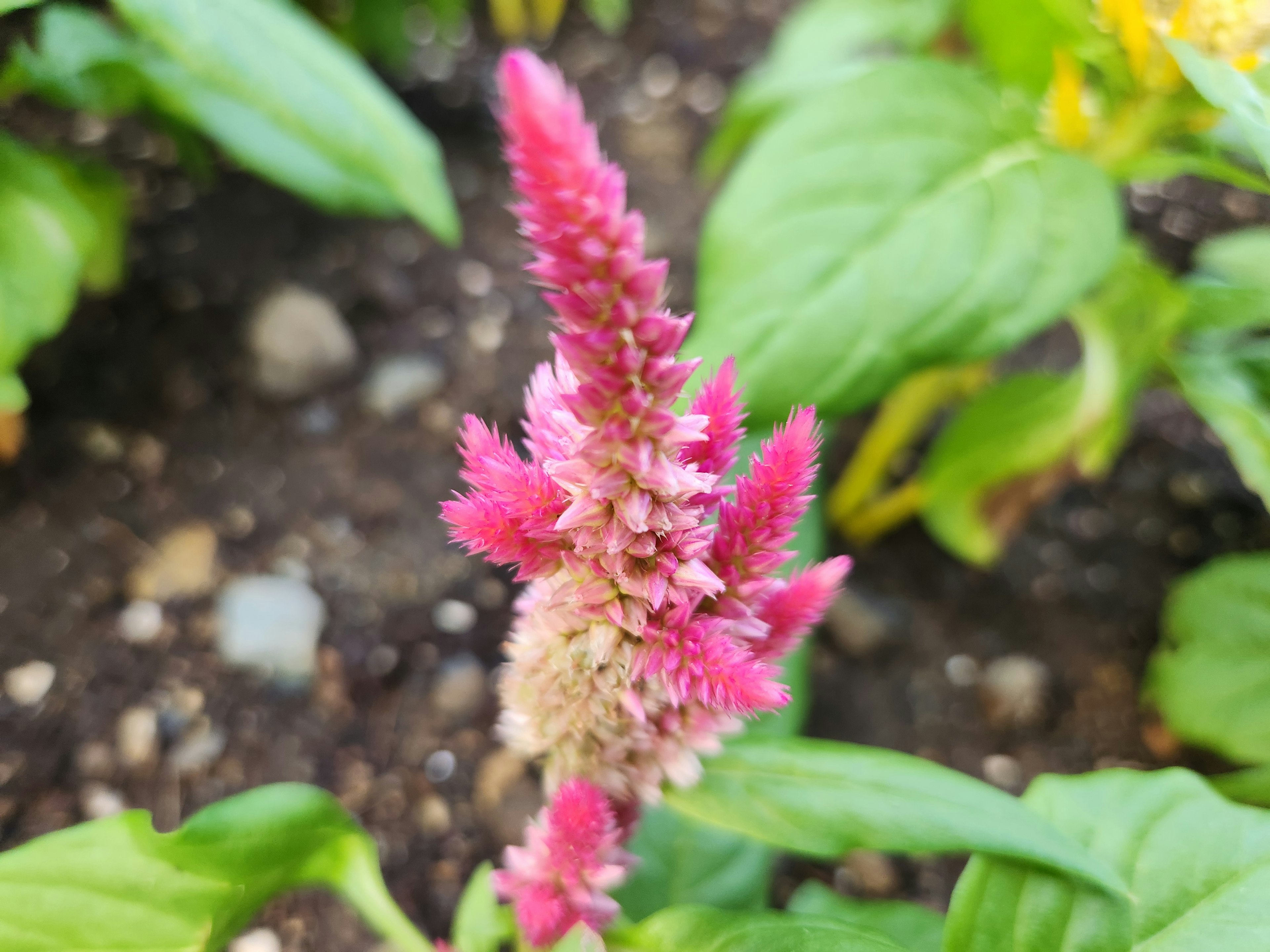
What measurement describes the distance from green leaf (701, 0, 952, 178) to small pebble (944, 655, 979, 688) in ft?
2.53

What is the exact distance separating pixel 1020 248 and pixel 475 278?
89 centimetres

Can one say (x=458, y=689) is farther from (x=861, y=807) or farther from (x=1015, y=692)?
(x=1015, y=692)

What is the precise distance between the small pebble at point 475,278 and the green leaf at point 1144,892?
3.58 feet

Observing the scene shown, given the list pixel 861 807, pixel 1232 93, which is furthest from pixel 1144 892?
pixel 1232 93

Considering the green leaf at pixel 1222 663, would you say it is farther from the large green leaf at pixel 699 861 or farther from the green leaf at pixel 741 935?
the green leaf at pixel 741 935

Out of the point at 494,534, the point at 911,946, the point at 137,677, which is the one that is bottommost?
the point at 137,677

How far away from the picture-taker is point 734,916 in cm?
53

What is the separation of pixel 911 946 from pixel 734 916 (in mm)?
265

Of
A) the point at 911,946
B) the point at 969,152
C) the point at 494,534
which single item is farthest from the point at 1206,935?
the point at 969,152

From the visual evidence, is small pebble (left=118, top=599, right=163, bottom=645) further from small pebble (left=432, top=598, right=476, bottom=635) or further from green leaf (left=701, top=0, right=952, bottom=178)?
green leaf (left=701, top=0, right=952, bottom=178)

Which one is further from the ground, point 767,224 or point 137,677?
point 767,224

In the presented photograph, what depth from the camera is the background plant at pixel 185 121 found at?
2.28 ft

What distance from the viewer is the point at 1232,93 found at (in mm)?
597

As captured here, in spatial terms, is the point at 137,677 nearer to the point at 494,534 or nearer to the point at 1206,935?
the point at 494,534
